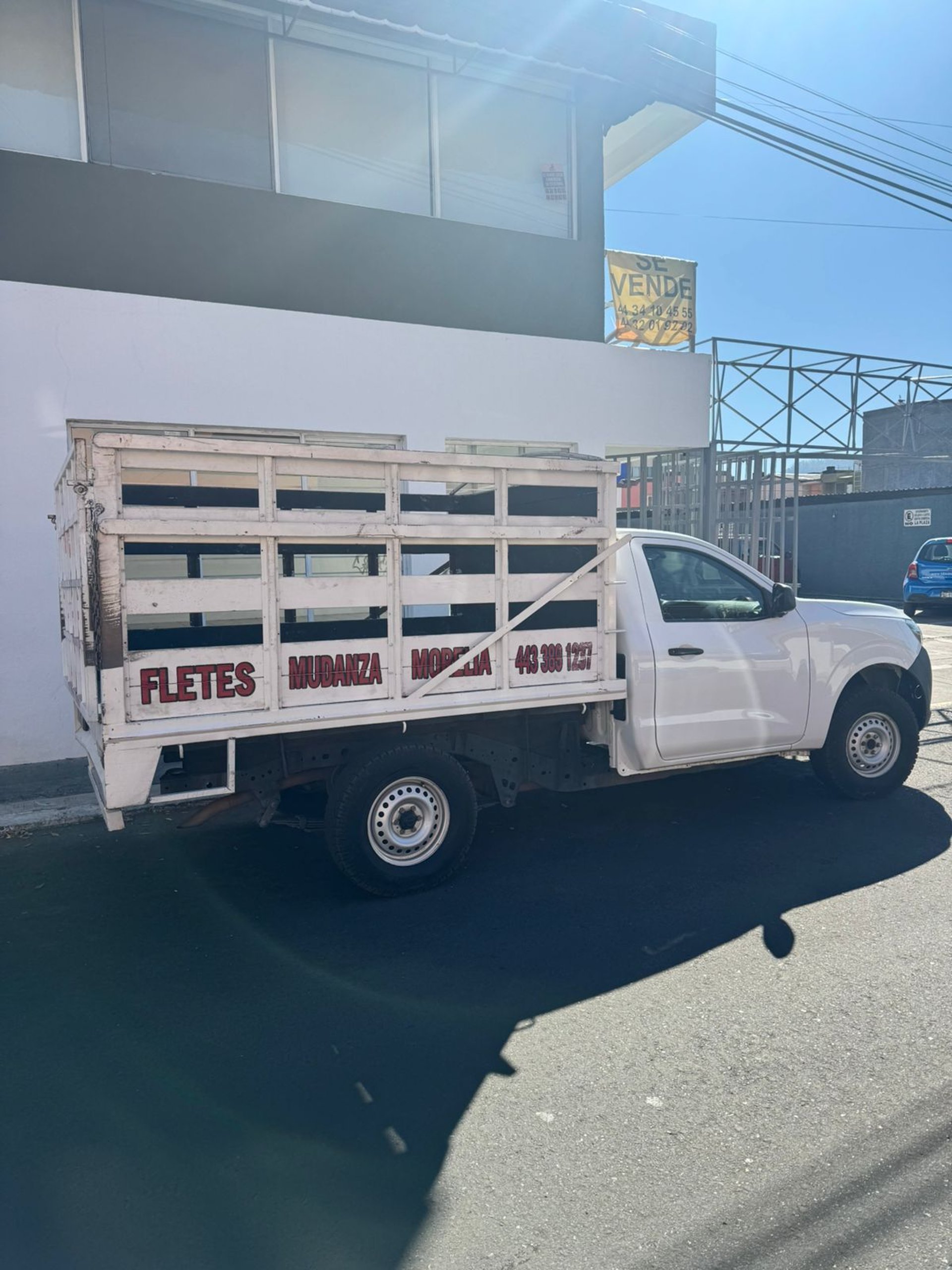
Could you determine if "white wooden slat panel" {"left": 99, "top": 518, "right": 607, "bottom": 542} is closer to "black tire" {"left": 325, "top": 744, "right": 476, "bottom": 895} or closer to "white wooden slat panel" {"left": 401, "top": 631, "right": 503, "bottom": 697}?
"white wooden slat panel" {"left": 401, "top": 631, "right": 503, "bottom": 697}

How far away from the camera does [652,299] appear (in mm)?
11047

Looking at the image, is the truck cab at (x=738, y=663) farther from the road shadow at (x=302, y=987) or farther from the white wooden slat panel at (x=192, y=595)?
the white wooden slat panel at (x=192, y=595)

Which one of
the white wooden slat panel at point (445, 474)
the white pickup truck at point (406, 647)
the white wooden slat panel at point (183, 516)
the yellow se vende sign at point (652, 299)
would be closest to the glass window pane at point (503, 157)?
the yellow se vende sign at point (652, 299)

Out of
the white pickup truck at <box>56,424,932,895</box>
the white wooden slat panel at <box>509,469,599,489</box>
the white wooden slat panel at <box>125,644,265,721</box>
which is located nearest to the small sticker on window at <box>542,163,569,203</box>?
the white pickup truck at <box>56,424,932,895</box>

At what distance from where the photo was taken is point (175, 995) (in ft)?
13.2

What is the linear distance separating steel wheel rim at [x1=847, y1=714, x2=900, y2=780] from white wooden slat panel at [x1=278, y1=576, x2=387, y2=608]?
3792 millimetres

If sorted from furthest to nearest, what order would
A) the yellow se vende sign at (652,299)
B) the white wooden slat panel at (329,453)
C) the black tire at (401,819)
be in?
the yellow se vende sign at (652,299) < the black tire at (401,819) < the white wooden slat panel at (329,453)

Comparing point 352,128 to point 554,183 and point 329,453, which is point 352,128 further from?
point 329,453

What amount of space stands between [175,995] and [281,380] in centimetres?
600

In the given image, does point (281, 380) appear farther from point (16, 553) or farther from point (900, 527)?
point (900, 527)

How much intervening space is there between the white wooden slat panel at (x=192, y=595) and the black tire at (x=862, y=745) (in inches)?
168

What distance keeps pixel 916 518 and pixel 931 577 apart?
6059mm

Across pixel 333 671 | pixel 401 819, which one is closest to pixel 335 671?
pixel 333 671

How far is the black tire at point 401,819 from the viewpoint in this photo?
4.96m
